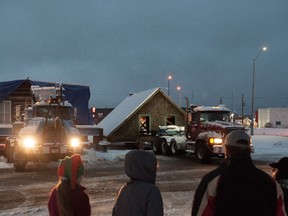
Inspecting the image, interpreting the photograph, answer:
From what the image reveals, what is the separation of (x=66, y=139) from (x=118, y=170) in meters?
2.44

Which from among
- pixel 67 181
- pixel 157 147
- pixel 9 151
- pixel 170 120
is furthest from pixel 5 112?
pixel 67 181

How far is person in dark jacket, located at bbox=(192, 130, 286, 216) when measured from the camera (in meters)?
3.32

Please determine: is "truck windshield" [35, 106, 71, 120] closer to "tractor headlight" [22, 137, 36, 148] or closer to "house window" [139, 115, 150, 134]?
"tractor headlight" [22, 137, 36, 148]

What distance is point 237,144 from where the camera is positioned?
355 centimetres

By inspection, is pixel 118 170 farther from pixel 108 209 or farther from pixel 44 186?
pixel 108 209

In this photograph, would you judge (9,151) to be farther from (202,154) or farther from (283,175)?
(283,175)

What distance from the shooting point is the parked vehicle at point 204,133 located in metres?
20.5

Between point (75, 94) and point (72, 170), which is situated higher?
point (75, 94)

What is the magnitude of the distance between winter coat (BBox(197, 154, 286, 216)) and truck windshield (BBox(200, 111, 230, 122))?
18828mm

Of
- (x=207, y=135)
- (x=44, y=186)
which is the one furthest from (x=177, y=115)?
(x=44, y=186)

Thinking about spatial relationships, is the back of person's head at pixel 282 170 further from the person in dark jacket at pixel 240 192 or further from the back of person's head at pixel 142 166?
the back of person's head at pixel 142 166

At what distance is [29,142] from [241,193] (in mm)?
14594

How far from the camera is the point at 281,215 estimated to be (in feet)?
11.3

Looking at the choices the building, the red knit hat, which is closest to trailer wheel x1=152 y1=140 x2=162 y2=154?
the building
